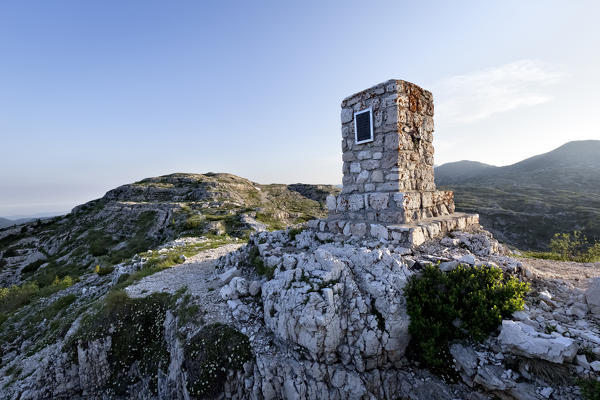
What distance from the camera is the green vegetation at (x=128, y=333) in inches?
302

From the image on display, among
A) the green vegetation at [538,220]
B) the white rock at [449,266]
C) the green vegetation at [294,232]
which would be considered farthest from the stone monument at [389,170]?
the green vegetation at [538,220]

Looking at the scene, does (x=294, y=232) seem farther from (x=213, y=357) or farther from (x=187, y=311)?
(x=213, y=357)

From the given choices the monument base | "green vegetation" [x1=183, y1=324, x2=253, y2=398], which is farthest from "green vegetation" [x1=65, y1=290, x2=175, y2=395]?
the monument base

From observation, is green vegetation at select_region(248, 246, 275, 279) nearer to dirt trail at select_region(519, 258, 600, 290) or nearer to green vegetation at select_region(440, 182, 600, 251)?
dirt trail at select_region(519, 258, 600, 290)

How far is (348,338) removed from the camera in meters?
5.63

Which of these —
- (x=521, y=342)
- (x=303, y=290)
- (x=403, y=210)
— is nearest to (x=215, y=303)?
(x=303, y=290)

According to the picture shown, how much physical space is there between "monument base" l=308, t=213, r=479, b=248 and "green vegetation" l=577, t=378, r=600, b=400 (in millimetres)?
3926

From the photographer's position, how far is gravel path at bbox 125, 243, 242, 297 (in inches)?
384

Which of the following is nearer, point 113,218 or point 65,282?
point 65,282

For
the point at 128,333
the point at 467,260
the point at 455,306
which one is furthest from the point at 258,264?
the point at 467,260

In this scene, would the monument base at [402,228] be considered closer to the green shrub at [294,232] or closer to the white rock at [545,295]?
the green shrub at [294,232]

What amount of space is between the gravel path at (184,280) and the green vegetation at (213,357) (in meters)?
2.43

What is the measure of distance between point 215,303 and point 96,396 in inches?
173

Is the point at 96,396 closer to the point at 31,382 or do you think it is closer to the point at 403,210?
the point at 31,382
